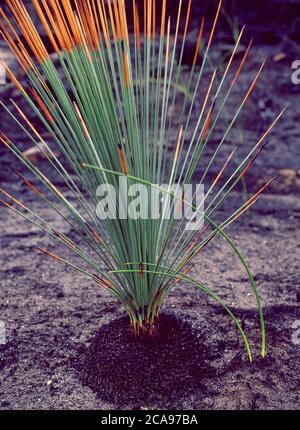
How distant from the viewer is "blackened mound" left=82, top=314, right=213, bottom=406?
126cm

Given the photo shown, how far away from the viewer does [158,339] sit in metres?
1.37

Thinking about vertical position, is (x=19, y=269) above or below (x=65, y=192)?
→ below

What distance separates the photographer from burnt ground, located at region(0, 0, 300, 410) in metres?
1.26

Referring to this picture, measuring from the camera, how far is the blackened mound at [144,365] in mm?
1255

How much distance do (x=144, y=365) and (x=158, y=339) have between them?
9 cm

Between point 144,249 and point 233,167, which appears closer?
point 144,249

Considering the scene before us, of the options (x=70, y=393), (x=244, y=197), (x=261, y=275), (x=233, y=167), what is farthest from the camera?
(x=233, y=167)

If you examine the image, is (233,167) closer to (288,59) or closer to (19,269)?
(288,59)

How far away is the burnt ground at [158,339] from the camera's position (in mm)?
1261

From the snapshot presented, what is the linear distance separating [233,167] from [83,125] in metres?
1.70

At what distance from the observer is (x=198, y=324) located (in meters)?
1.46

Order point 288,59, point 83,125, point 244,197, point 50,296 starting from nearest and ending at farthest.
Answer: point 83,125, point 50,296, point 244,197, point 288,59
